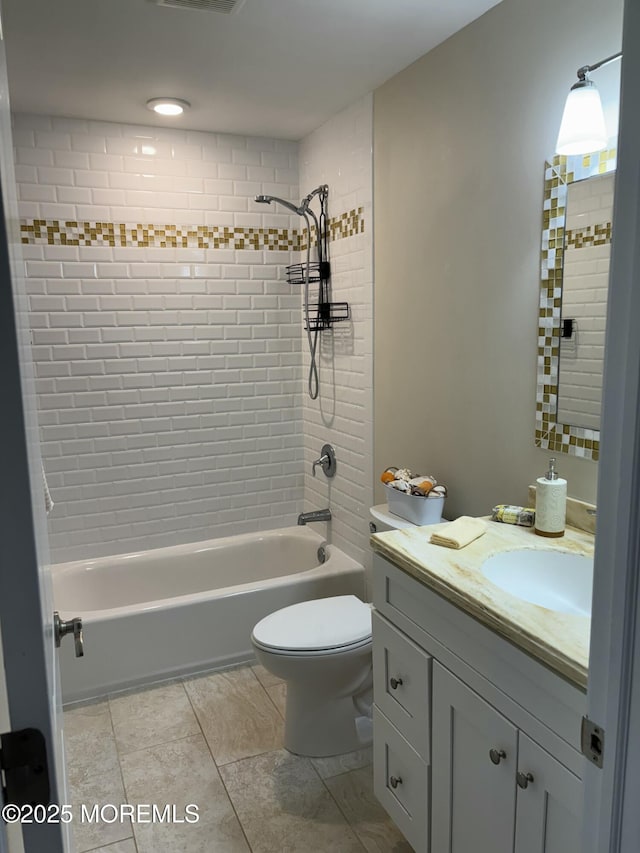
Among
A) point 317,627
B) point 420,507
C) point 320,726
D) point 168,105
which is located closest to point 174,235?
point 168,105

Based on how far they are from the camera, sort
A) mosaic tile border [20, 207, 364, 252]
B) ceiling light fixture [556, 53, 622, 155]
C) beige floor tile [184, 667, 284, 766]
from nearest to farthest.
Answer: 1. ceiling light fixture [556, 53, 622, 155]
2. beige floor tile [184, 667, 284, 766]
3. mosaic tile border [20, 207, 364, 252]

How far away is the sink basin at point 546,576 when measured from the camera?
165cm

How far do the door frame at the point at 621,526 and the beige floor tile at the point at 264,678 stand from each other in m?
2.20

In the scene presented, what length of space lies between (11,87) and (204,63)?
0.87 meters

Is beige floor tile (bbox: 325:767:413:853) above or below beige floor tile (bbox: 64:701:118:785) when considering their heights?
above

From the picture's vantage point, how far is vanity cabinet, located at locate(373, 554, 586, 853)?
1.21 metres

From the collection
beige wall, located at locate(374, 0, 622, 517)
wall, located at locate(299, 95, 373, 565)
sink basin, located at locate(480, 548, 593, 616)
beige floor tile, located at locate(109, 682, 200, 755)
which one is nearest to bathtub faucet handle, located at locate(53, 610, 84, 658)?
sink basin, located at locate(480, 548, 593, 616)

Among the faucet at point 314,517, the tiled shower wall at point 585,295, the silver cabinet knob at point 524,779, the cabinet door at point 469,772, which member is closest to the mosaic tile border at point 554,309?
the tiled shower wall at point 585,295

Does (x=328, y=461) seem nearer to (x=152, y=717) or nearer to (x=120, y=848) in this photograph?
(x=152, y=717)

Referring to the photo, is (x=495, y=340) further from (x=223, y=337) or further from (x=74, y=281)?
(x=74, y=281)

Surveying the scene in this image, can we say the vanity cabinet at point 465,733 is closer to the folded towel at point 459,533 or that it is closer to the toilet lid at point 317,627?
the folded towel at point 459,533

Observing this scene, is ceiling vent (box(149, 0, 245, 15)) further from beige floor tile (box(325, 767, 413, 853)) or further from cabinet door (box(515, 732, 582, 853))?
beige floor tile (box(325, 767, 413, 853))

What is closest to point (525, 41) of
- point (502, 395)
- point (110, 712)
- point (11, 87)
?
point (502, 395)

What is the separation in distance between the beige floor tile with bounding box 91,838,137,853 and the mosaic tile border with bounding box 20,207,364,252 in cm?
250
